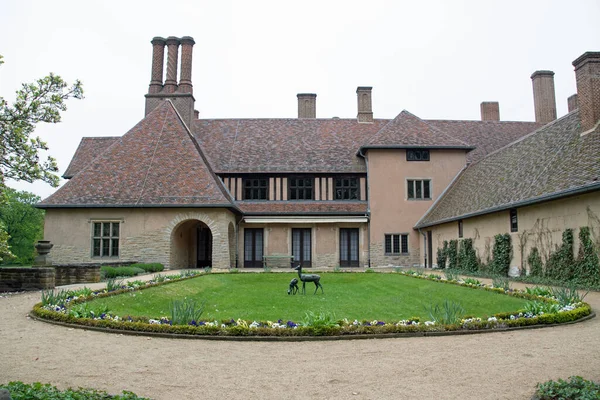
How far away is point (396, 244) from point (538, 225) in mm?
11808

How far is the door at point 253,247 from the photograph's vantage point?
89.5ft

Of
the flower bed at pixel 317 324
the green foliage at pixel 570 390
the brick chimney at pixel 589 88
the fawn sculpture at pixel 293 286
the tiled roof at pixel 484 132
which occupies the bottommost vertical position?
the green foliage at pixel 570 390

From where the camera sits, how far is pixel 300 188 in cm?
2795

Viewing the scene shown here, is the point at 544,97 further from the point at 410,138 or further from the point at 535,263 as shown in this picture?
the point at 535,263

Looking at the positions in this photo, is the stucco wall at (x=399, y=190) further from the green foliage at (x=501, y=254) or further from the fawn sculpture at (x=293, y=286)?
the fawn sculpture at (x=293, y=286)

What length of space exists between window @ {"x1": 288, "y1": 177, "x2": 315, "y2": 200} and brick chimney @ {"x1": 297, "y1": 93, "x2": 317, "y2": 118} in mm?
7625

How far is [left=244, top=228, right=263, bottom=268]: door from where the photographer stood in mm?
27281

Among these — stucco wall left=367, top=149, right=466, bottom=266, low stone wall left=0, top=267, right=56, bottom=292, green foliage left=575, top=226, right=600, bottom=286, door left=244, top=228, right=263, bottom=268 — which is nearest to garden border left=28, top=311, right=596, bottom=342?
green foliage left=575, top=226, right=600, bottom=286

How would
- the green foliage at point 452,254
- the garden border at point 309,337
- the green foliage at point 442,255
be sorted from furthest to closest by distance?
the green foliage at point 442,255
the green foliage at point 452,254
the garden border at point 309,337

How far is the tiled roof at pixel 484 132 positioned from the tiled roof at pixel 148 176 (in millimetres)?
15768

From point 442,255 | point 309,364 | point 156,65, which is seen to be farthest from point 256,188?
point 309,364

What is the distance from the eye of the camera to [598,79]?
53.9 ft

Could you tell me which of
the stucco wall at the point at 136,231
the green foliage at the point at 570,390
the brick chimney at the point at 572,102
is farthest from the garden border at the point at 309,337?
the brick chimney at the point at 572,102

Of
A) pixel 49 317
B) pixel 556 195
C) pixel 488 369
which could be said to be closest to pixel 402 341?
pixel 488 369
